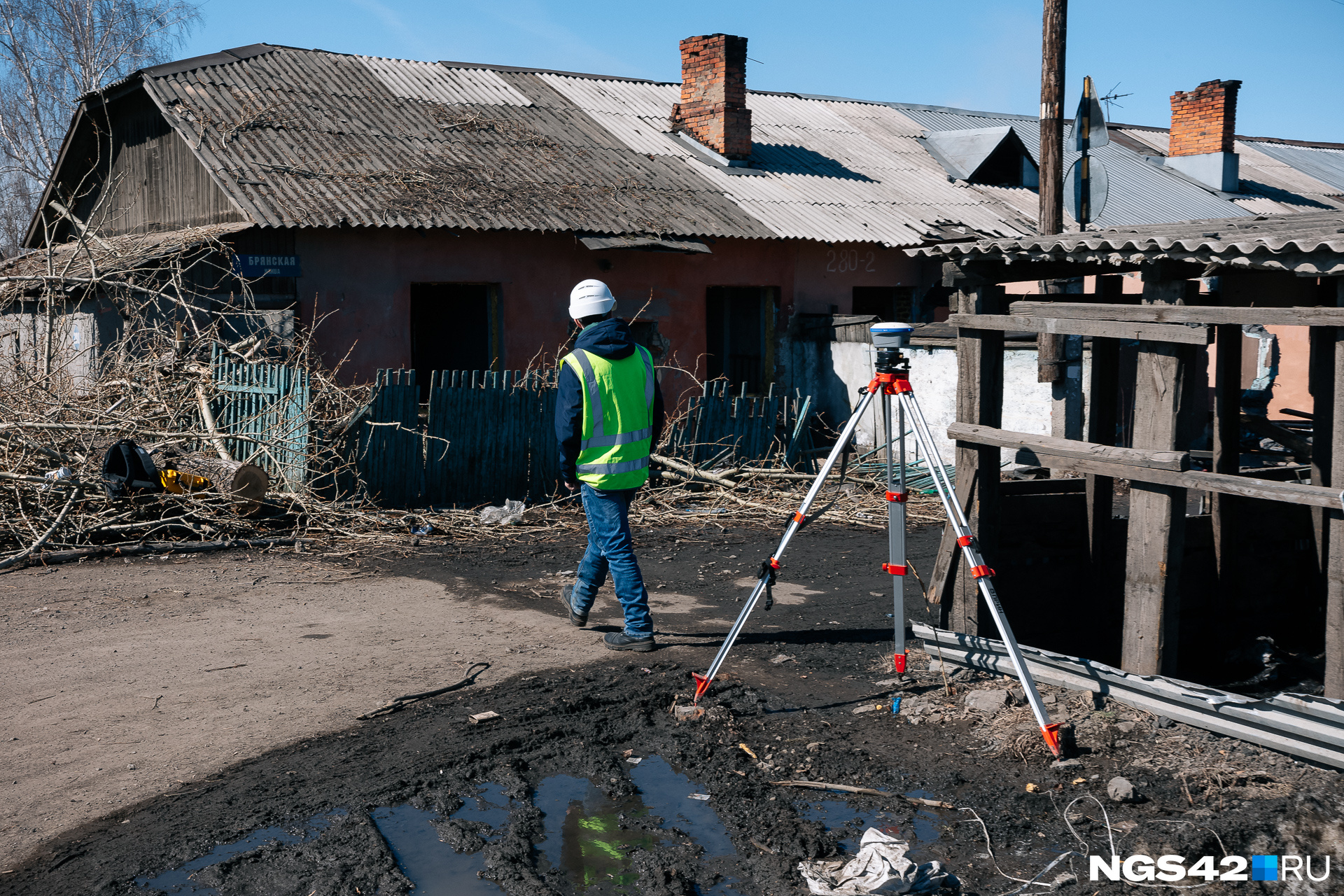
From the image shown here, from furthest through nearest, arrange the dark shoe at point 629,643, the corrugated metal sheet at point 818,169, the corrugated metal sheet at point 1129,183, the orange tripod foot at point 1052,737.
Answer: the corrugated metal sheet at point 1129,183
the corrugated metal sheet at point 818,169
the dark shoe at point 629,643
the orange tripod foot at point 1052,737

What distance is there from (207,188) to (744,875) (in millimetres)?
11257

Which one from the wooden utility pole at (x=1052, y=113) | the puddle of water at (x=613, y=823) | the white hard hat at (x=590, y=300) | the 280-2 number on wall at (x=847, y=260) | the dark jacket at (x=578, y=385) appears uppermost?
the wooden utility pole at (x=1052, y=113)

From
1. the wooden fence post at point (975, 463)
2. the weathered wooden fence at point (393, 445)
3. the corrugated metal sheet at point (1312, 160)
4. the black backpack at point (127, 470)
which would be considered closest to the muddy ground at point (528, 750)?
the wooden fence post at point (975, 463)

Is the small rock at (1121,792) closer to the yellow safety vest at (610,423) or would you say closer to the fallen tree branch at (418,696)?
the yellow safety vest at (610,423)

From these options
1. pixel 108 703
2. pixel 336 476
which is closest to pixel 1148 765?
pixel 108 703

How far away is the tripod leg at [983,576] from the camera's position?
4.30 meters

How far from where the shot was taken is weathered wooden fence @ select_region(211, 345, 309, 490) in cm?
922

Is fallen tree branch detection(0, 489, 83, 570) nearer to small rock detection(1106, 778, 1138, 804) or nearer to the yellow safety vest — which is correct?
the yellow safety vest

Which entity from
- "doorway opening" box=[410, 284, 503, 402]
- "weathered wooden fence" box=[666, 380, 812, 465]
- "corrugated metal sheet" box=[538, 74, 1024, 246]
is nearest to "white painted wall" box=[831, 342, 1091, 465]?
"weathered wooden fence" box=[666, 380, 812, 465]

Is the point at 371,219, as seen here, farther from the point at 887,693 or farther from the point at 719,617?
the point at 887,693

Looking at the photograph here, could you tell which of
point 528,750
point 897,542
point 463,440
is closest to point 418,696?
point 528,750

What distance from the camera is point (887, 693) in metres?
5.18

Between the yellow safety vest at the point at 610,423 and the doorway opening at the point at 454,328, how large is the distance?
6.49 m

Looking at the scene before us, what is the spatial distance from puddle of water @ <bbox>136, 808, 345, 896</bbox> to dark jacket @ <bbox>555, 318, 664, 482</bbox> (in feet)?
7.79
